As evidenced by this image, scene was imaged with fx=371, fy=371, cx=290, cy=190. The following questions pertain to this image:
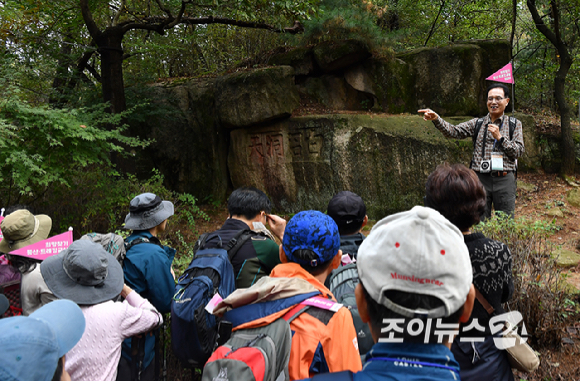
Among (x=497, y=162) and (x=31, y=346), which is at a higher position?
(x=31, y=346)

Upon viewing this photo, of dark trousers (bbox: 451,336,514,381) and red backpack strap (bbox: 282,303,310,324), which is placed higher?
red backpack strap (bbox: 282,303,310,324)

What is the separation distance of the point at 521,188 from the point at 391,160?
3112mm

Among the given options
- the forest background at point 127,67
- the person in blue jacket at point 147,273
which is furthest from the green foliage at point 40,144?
the person in blue jacket at point 147,273

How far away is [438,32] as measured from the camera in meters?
11.7

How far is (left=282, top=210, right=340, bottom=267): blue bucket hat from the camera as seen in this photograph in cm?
171

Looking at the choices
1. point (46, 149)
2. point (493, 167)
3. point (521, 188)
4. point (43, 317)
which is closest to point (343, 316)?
point (43, 317)

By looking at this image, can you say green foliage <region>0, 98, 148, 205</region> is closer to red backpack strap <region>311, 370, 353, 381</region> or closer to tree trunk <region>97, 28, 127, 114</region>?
tree trunk <region>97, 28, 127, 114</region>

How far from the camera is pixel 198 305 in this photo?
1939 mm

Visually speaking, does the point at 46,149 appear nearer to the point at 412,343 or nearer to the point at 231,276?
the point at 231,276

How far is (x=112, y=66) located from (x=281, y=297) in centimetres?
678

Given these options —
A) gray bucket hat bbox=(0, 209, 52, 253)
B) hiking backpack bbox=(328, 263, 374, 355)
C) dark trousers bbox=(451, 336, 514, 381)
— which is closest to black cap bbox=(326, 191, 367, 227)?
hiking backpack bbox=(328, 263, 374, 355)

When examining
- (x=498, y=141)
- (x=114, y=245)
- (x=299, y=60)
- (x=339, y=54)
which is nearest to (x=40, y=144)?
(x=114, y=245)

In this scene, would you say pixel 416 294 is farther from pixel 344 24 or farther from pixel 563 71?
pixel 563 71

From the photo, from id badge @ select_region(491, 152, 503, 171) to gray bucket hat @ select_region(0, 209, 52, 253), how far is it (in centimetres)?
419
